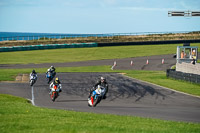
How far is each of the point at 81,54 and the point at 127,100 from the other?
46.6 meters

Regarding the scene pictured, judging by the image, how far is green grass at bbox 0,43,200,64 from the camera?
6244 cm

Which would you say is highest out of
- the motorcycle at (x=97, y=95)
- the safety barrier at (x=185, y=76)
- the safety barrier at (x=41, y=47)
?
the safety barrier at (x=41, y=47)

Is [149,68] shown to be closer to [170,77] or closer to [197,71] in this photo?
[170,77]

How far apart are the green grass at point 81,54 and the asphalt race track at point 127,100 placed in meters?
29.3

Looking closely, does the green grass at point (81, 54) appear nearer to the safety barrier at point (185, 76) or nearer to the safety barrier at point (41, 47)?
the safety barrier at point (41, 47)

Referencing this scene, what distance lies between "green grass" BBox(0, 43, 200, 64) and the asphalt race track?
2928cm

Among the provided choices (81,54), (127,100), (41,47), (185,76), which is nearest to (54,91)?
(127,100)

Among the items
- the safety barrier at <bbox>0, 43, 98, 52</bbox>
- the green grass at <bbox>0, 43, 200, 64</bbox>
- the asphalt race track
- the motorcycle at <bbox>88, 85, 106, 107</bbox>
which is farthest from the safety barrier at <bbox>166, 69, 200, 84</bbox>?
the safety barrier at <bbox>0, 43, 98, 52</bbox>

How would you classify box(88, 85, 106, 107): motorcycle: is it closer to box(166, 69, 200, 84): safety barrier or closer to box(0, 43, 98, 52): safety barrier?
box(166, 69, 200, 84): safety barrier

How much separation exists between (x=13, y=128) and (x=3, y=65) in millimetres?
45714

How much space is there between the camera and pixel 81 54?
2726 inches

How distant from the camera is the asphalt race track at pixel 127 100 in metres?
18.4

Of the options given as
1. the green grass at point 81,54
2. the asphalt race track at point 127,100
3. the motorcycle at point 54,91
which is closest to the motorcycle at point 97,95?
the asphalt race track at point 127,100

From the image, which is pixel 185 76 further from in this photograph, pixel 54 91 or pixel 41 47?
pixel 41 47
